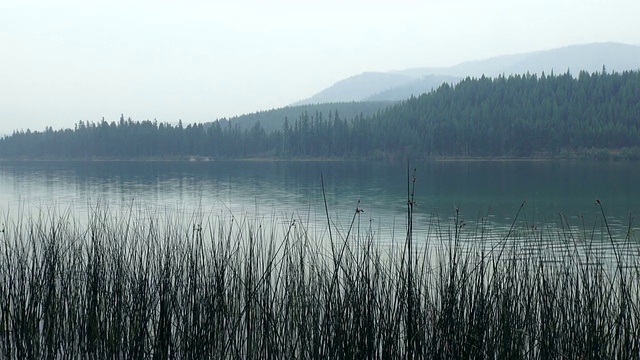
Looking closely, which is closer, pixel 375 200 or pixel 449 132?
pixel 375 200

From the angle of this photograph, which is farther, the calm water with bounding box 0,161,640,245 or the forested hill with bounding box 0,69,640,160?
the forested hill with bounding box 0,69,640,160

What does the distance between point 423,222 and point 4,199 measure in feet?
83.2

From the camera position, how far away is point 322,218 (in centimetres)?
2867

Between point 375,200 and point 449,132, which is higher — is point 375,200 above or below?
below

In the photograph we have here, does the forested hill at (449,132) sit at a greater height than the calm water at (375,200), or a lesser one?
greater

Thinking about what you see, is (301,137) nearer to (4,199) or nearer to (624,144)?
(624,144)

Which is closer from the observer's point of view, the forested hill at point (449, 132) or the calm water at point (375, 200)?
the calm water at point (375, 200)

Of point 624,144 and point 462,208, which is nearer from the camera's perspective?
point 462,208

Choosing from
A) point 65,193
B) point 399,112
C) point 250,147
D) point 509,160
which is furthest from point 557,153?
point 65,193

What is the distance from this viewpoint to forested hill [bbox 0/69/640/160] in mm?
121812

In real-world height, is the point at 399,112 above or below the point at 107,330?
above

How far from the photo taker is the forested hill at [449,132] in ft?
400

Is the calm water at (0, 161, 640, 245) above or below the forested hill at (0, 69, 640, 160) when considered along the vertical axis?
below

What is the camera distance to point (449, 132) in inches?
4978
